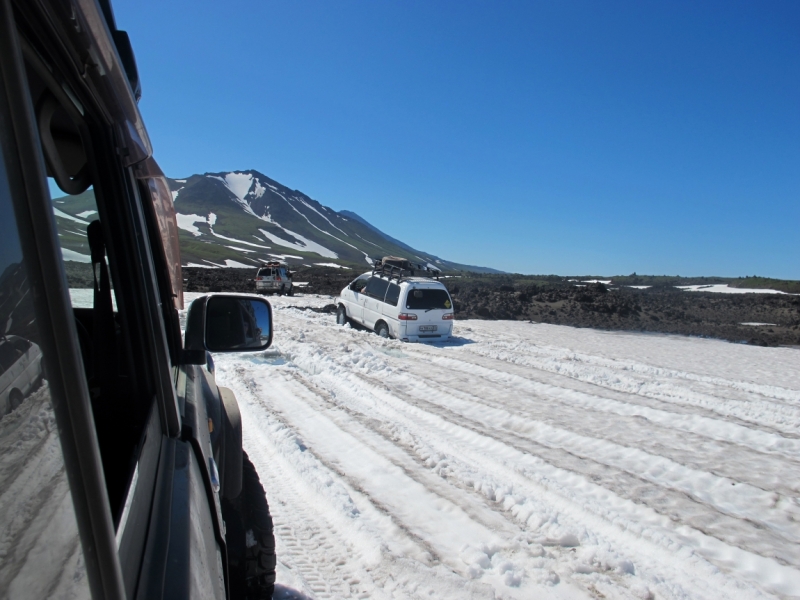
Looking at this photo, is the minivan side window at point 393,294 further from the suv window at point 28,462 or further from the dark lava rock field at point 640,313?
the suv window at point 28,462

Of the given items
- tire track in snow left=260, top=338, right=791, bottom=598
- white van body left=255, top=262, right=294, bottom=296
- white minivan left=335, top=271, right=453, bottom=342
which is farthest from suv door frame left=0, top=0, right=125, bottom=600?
white van body left=255, top=262, right=294, bottom=296

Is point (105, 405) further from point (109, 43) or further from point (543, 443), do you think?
point (543, 443)

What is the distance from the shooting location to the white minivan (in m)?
13.3

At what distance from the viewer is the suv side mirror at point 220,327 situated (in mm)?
2096

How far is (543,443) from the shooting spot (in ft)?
19.7

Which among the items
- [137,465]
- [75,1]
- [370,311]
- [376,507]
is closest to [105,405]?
[137,465]

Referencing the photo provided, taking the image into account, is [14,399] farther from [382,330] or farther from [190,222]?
[190,222]

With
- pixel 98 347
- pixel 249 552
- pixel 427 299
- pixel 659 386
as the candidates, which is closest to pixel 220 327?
pixel 98 347

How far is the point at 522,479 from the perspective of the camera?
495cm

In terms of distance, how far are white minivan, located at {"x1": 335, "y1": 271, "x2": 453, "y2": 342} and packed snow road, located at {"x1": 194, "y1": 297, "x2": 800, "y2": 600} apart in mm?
3270

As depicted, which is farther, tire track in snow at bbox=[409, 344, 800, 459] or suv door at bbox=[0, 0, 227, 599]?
tire track in snow at bbox=[409, 344, 800, 459]

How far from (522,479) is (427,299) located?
876 cm

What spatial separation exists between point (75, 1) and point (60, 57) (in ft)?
0.72

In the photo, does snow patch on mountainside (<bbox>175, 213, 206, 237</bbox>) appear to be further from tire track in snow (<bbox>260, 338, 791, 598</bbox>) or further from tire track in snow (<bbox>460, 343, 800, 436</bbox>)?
tire track in snow (<bbox>260, 338, 791, 598</bbox>)
